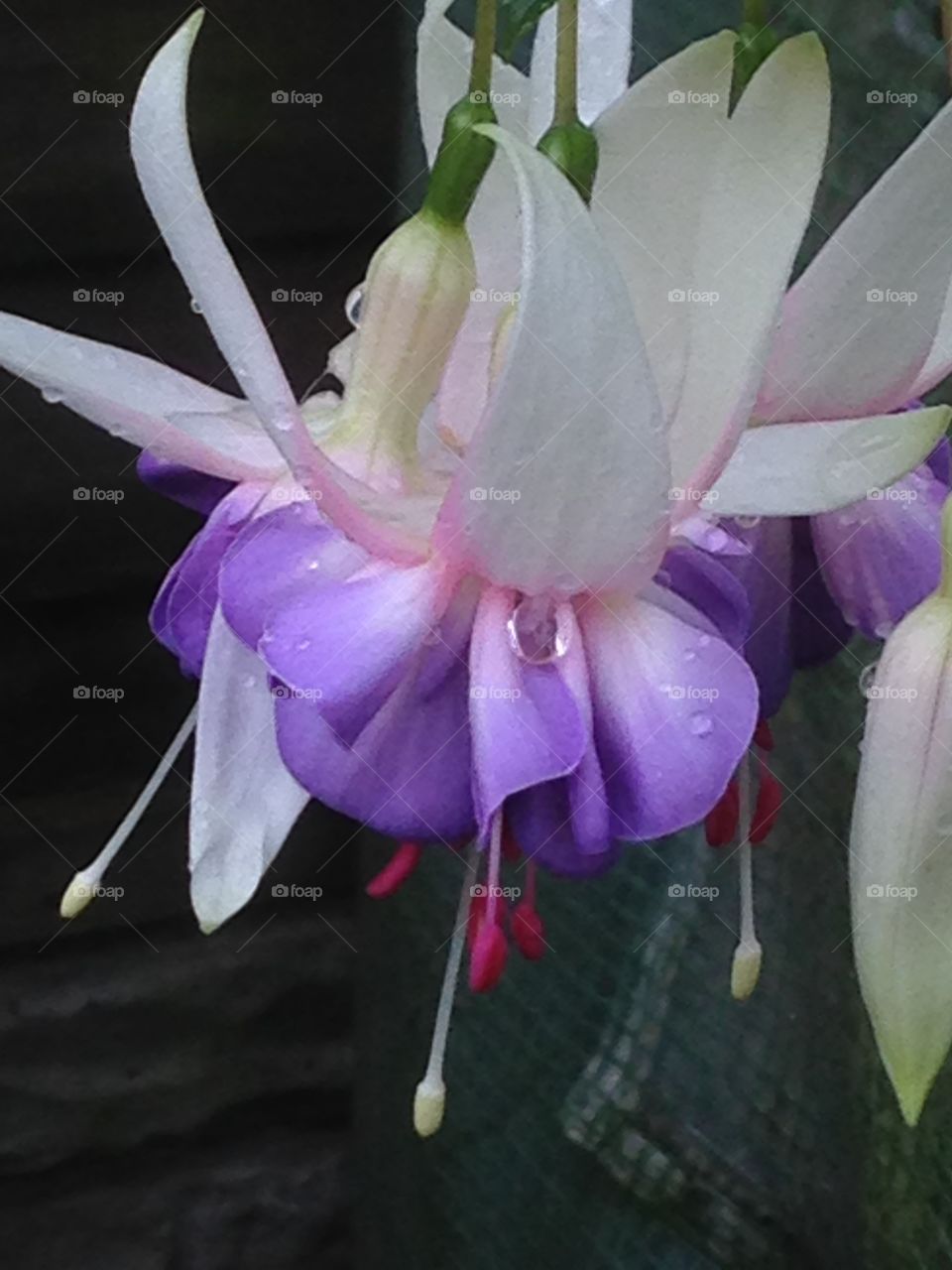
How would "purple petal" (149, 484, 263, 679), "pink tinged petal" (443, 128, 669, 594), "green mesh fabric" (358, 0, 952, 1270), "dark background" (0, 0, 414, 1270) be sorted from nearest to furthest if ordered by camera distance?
"pink tinged petal" (443, 128, 669, 594), "purple petal" (149, 484, 263, 679), "green mesh fabric" (358, 0, 952, 1270), "dark background" (0, 0, 414, 1270)

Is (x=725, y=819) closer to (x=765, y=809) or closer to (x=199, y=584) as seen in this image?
(x=765, y=809)

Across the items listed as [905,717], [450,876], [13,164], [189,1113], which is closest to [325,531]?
[905,717]

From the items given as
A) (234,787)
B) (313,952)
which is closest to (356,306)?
(234,787)

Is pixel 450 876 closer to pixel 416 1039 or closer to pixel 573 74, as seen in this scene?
pixel 416 1039

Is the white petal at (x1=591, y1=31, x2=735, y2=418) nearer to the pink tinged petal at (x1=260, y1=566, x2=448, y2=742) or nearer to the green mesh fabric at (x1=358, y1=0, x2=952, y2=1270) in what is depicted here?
the pink tinged petal at (x1=260, y1=566, x2=448, y2=742)

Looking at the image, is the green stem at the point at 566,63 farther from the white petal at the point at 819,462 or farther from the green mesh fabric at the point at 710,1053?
the green mesh fabric at the point at 710,1053

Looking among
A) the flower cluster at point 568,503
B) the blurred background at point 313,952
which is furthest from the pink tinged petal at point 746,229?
the blurred background at point 313,952

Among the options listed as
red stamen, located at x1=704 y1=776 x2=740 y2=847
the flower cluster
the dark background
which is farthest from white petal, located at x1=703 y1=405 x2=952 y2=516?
the dark background
